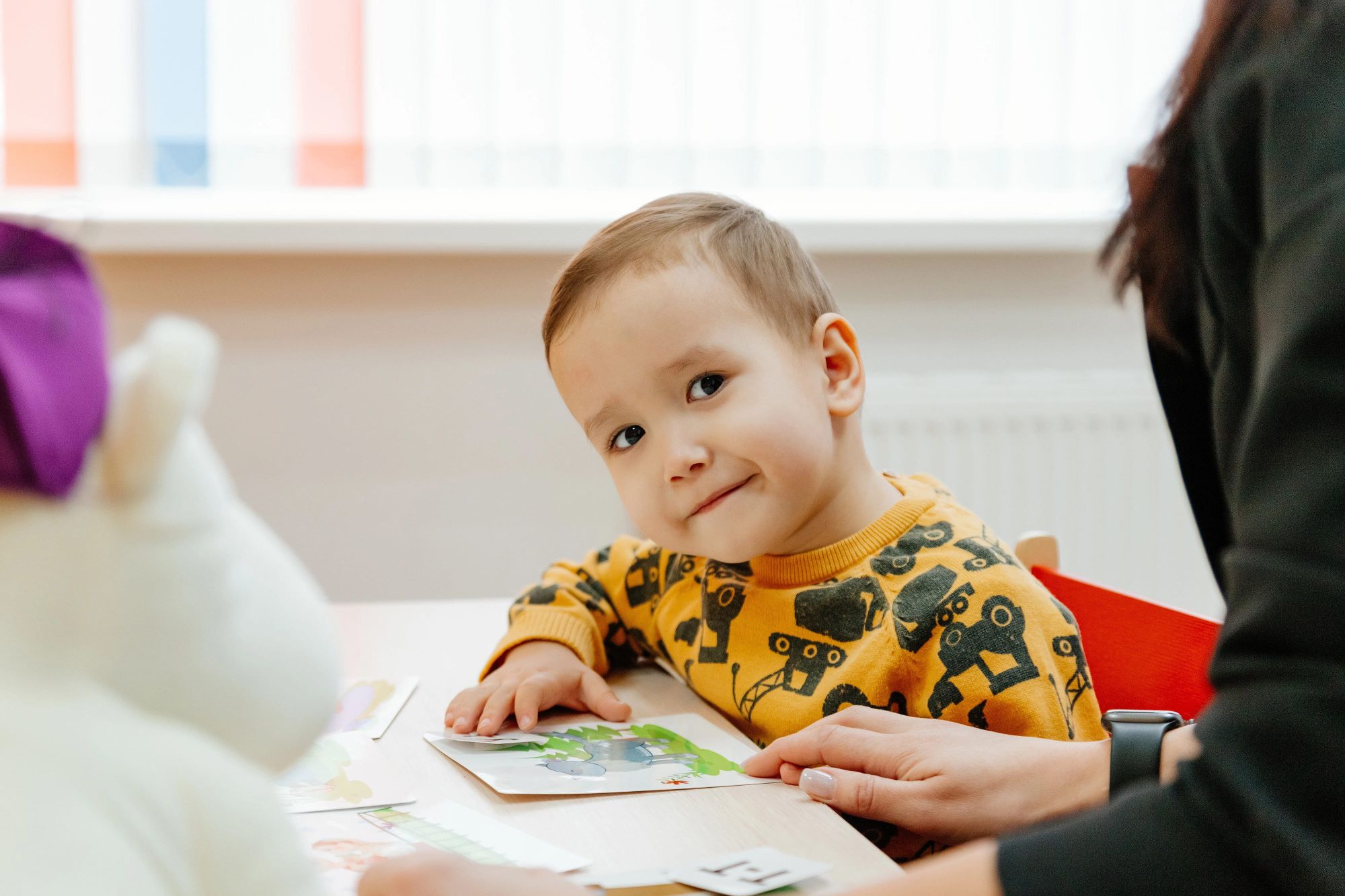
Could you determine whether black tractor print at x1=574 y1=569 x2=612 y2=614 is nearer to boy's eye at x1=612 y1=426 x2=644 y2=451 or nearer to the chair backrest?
boy's eye at x1=612 y1=426 x2=644 y2=451

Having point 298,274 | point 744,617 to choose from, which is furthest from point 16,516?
point 298,274

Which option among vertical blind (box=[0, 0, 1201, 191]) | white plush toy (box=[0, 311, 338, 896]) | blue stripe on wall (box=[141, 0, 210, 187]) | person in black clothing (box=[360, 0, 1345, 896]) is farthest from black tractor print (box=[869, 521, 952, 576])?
blue stripe on wall (box=[141, 0, 210, 187])

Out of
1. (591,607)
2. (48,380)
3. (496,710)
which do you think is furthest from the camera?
A: (591,607)

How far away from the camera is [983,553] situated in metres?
0.96

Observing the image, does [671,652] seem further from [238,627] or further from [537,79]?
[537,79]

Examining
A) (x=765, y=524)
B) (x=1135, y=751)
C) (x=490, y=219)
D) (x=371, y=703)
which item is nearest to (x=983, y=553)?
(x=765, y=524)

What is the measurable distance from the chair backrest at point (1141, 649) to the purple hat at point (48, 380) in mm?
808

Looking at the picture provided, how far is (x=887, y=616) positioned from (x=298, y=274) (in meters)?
1.45

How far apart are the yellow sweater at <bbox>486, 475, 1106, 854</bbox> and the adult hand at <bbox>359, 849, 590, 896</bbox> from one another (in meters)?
0.38

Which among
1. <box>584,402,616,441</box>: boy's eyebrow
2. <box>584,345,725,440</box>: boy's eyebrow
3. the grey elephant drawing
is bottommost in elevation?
the grey elephant drawing

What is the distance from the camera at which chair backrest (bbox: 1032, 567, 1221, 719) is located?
3.10 ft

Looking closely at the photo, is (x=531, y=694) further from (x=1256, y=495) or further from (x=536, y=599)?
(x=1256, y=495)

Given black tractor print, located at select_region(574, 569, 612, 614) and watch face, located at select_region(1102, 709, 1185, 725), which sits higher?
watch face, located at select_region(1102, 709, 1185, 725)

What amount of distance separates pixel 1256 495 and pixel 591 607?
0.77 m
